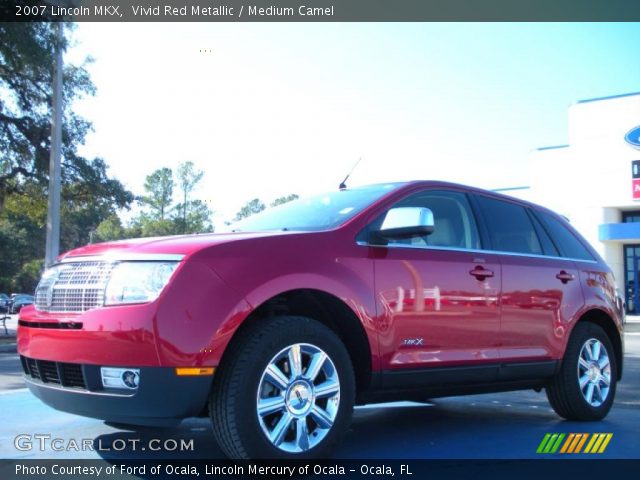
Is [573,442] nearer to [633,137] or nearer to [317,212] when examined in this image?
[317,212]

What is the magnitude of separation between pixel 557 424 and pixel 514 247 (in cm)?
144

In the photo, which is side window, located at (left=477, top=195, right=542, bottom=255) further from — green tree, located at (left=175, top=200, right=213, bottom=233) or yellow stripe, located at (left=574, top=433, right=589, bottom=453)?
green tree, located at (left=175, top=200, right=213, bottom=233)

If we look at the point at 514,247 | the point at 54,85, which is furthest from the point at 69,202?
the point at 514,247

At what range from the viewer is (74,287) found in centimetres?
383

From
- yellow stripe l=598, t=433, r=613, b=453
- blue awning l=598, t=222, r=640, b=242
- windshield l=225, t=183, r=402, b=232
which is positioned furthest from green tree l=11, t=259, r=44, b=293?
yellow stripe l=598, t=433, r=613, b=453

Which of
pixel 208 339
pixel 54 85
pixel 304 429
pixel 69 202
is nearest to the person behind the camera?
pixel 208 339

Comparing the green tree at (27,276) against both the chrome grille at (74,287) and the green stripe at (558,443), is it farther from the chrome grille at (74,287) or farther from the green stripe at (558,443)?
the green stripe at (558,443)

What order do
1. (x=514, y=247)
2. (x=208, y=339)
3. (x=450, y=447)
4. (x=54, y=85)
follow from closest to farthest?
(x=208, y=339)
(x=450, y=447)
(x=514, y=247)
(x=54, y=85)

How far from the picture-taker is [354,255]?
419cm

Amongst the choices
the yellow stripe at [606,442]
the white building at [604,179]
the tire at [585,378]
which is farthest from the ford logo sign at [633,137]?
the yellow stripe at [606,442]

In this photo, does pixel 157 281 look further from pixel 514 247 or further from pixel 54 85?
pixel 54 85

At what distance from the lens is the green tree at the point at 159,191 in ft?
202

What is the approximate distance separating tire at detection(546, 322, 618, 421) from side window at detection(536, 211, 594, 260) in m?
0.63

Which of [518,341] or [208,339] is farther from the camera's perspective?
[518,341]
